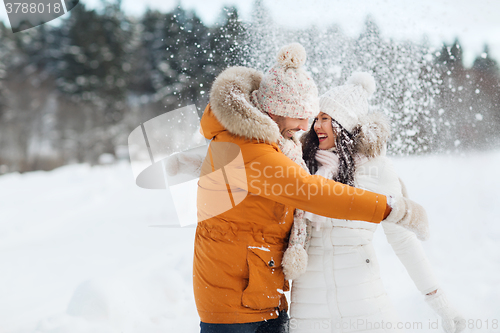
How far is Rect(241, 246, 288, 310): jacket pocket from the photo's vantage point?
1642mm

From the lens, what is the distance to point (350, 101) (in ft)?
7.14

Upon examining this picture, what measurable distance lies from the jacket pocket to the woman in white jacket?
Answer: 0.06m

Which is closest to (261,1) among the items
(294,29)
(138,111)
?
(294,29)

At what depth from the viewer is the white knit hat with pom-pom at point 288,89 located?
171 cm

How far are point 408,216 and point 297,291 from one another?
70 cm

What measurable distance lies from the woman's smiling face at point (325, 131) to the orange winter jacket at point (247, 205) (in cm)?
59

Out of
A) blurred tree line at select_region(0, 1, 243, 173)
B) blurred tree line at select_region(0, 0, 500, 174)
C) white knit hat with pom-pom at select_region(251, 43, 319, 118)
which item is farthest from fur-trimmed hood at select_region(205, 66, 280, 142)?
blurred tree line at select_region(0, 1, 243, 173)

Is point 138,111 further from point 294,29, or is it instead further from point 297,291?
point 297,291

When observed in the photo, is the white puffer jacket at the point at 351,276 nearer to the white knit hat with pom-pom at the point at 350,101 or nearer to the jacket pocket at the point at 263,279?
the jacket pocket at the point at 263,279

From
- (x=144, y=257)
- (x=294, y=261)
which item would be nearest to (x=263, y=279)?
(x=294, y=261)

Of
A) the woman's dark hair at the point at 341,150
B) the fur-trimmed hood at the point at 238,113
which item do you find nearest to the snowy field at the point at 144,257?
the woman's dark hair at the point at 341,150

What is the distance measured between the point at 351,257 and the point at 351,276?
95 mm
